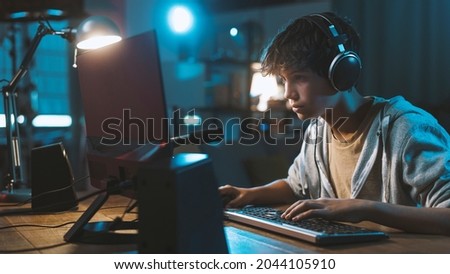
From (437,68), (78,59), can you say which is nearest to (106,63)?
(78,59)

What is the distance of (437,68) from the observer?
3.07 meters

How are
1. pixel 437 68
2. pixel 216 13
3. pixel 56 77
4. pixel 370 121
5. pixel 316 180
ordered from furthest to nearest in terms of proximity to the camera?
pixel 216 13
pixel 56 77
pixel 437 68
pixel 316 180
pixel 370 121

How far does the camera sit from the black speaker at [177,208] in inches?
23.6

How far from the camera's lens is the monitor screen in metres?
0.78

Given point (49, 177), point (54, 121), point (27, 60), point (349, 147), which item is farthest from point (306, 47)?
point (54, 121)

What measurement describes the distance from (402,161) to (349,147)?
0.70 ft

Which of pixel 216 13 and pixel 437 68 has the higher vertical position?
pixel 216 13

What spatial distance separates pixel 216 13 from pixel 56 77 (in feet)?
5.26

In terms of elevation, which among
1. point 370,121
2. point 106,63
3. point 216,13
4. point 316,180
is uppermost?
point 216,13

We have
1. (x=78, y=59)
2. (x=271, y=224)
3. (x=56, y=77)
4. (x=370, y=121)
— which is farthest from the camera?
(x=56, y=77)

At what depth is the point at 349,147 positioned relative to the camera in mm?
1290

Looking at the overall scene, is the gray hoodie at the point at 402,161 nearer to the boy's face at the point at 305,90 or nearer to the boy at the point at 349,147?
the boy at the point at 349,147

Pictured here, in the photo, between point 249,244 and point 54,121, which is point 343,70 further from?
Answer: point 54,121
